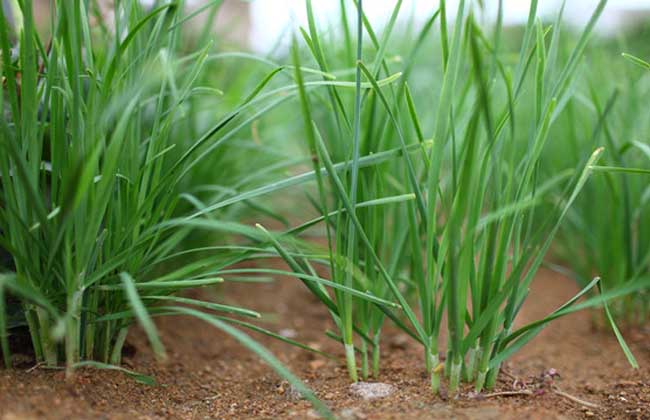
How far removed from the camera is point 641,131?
1271 mm

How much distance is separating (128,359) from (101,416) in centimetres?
27

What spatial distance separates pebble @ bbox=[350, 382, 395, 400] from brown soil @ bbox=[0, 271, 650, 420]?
0.01m

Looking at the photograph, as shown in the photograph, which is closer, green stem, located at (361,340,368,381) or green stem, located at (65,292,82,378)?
green stem, located at (65,292,82,378)

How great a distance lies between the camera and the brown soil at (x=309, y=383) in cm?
76

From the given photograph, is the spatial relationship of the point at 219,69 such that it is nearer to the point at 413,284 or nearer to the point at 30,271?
the point at 413,284

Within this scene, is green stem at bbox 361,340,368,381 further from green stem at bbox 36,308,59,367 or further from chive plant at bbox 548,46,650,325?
chive plant at bbox 548,46,650,325

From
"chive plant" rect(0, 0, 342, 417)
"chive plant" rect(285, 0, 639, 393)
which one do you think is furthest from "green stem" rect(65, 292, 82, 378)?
"chive plant" rect(285, 0, 639, 393)

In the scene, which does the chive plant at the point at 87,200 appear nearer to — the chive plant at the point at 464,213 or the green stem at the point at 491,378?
the chive plant at the point at 464,213

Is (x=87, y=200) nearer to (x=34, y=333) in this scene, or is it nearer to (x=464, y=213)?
(x=34, y=333)

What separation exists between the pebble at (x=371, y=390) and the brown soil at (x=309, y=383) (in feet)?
0.05

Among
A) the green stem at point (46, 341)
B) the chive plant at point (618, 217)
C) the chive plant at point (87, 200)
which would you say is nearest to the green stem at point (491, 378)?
the chive plant at point (87, 200)

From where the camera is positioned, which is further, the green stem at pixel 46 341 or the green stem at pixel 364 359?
the green stem at pixel 364 359

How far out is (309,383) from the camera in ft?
3.16

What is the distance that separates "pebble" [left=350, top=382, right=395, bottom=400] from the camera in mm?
853
